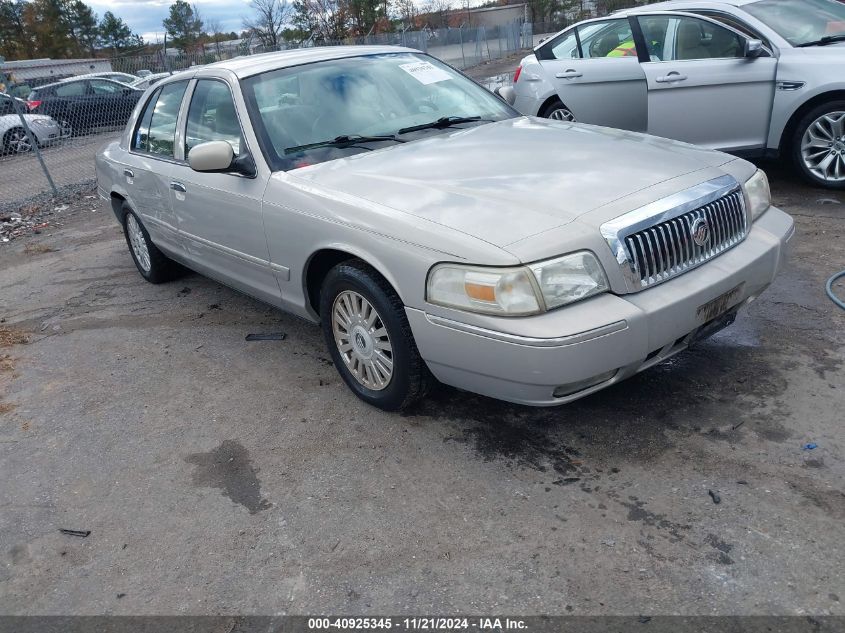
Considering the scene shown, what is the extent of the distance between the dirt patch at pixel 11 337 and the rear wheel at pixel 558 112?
17.9ft

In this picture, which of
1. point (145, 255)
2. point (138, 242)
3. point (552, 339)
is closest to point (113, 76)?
point (138, 242)

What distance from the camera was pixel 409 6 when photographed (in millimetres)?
42812

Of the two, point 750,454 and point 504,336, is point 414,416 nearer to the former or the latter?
point 504,336

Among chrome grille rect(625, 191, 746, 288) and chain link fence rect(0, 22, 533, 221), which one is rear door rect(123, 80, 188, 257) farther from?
chain link fence rect(0, 22, 533, 221)

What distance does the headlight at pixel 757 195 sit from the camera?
11.6 ft

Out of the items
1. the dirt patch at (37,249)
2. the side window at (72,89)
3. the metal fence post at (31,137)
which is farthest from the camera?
the side window at (72,89)

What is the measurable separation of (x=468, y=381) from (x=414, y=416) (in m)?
0.63

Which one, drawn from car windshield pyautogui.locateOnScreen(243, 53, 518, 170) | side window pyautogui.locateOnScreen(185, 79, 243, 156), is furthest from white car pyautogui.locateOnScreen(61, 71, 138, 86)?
car windshield pyautogui.locateOnScreen(243, 53, 518, 170)

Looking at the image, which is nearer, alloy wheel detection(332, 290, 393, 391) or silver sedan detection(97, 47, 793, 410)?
silver sedan detection(97, 47, 793, 410)

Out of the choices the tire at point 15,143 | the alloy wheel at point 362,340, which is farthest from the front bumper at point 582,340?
the tire at point 15,143

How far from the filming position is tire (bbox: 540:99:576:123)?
7.72m

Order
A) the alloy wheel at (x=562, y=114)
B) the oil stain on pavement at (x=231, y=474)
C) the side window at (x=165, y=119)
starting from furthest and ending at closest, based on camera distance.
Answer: the alloy wheel at (x=562, y=114) → the side window at (x=165, y=119) → the oil stain on pavement at (x=231, y=474)

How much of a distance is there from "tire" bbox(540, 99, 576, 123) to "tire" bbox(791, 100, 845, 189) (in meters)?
2.28

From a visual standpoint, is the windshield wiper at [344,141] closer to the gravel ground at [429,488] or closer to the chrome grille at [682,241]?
the gravel ground at [429,488]
